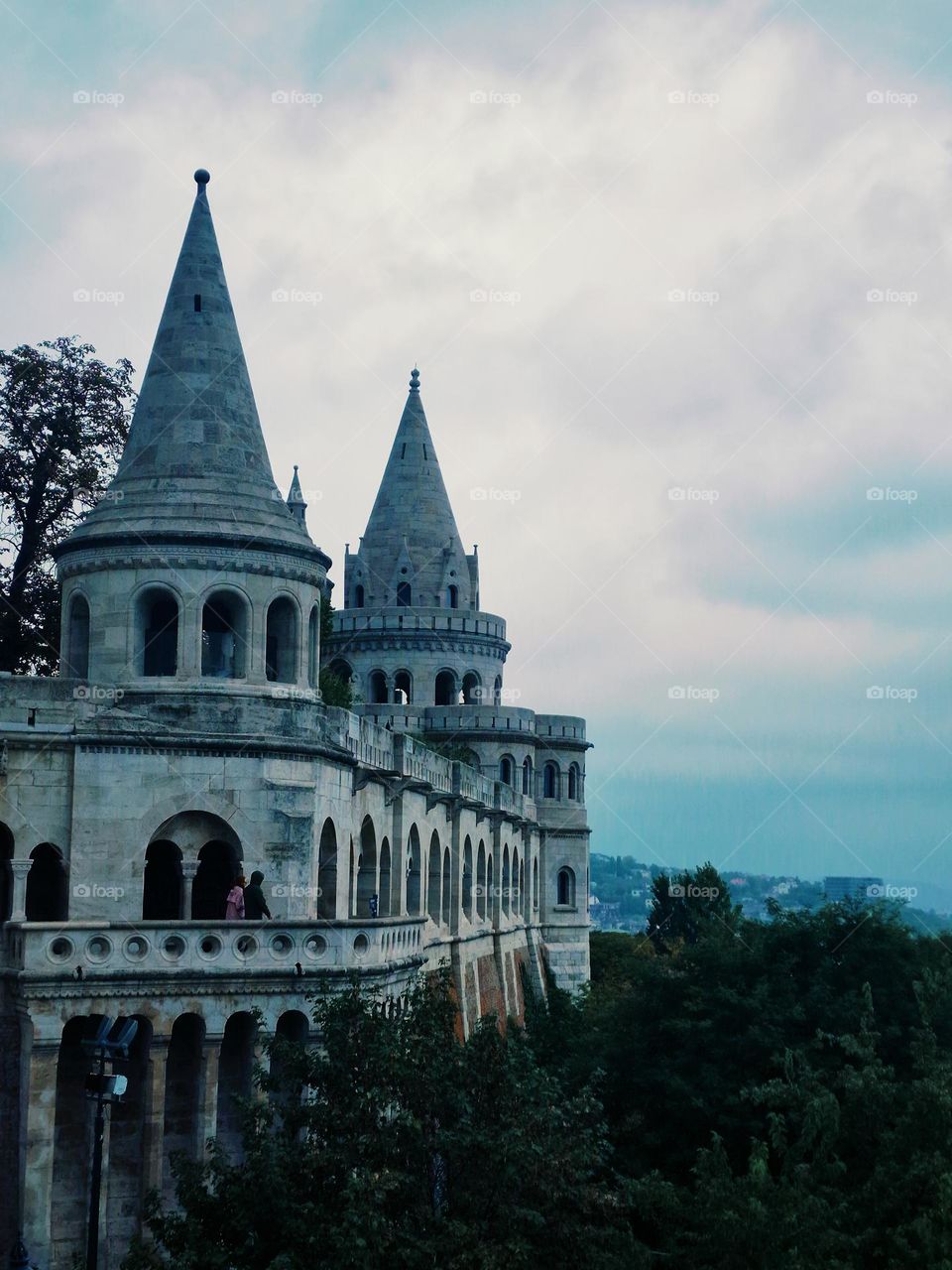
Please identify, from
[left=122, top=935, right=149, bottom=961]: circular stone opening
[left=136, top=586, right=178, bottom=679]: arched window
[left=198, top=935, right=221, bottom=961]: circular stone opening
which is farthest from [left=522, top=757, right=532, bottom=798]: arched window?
[left=122, top=935, right=149, bottom=961]: circular stone opening

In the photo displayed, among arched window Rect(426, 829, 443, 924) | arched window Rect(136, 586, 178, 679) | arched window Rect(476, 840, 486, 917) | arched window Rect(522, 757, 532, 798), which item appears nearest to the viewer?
arched window Rect(136, 586, 178, 679)

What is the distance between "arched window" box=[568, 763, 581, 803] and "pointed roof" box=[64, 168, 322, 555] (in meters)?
33.4

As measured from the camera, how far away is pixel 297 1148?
17.5 meters

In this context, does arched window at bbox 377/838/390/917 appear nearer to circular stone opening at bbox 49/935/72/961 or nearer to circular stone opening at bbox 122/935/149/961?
circular stone opening at bbox 122/935/149/961

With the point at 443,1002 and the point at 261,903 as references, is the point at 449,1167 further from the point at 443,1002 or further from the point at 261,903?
the point at 261,903

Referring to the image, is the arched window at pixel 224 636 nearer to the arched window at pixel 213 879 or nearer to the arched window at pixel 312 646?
the arched window at pixel 312 646

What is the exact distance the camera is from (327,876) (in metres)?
25.7

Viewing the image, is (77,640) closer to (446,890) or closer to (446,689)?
(446,890)

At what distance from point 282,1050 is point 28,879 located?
620 centimetres

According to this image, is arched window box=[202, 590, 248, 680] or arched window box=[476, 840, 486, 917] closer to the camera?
arched window box=[202, 590, 248, 680]

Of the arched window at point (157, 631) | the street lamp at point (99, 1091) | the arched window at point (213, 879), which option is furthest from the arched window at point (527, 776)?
the street lamp at point (99, 1091)

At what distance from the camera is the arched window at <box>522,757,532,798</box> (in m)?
55.9

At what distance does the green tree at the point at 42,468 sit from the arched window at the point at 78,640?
31.8ft

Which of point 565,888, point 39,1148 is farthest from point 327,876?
point 565,888
